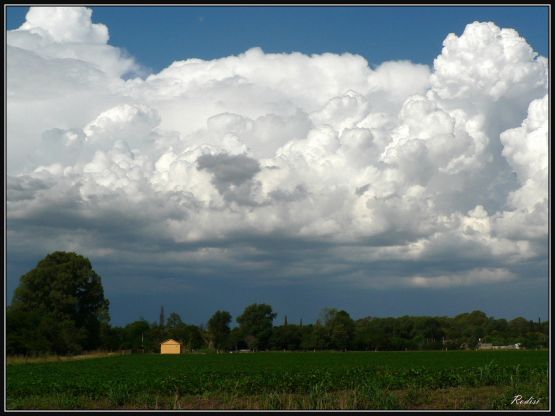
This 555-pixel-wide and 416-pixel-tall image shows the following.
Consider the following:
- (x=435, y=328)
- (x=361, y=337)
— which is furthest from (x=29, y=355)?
(x=435, y=328)

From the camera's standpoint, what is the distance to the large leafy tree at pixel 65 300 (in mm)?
66125

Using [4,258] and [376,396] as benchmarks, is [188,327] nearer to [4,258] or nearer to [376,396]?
[376,396]

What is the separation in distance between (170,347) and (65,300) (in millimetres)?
30680

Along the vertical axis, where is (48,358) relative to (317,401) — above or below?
below

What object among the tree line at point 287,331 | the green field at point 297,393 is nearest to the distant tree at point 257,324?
the tree line at point 287,331

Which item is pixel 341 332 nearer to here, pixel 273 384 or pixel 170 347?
pixel 170 347

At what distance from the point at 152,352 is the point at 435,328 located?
162 feet

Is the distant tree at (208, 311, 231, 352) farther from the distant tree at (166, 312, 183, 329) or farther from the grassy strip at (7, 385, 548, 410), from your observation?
the grassy strip at (7, 385, 548, 410)

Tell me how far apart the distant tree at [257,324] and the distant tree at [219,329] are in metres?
2.13

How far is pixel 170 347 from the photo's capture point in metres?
96.6

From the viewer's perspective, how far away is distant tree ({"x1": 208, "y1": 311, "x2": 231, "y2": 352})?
356ft

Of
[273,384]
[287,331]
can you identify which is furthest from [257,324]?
[273,384]

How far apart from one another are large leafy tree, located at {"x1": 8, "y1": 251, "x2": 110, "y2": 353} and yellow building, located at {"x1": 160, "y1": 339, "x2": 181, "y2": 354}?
72.8 ft

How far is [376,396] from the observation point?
22969 mm
